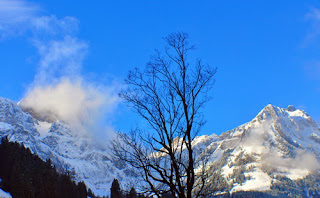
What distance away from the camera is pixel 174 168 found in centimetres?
972

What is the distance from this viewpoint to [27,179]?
184 feet

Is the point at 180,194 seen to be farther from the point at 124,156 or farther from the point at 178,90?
the point at 178,90

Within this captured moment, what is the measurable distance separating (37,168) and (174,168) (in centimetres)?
7207

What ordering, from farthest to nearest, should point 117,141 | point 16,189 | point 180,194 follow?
point 16,189
point 117,141
point 180,194

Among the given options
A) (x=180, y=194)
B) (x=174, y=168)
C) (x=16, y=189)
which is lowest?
(x=180, y=194)

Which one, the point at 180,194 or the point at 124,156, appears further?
the point at 124,156

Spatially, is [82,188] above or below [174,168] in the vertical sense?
above

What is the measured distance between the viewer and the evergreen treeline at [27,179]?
51281 millimetres

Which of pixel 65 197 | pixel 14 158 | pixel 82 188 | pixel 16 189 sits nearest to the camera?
pixel 16 189

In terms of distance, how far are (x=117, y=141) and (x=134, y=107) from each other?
1409 millimetres

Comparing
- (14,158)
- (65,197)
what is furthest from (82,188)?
(14,158)

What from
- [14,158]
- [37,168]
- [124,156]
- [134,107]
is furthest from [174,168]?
[37,168]

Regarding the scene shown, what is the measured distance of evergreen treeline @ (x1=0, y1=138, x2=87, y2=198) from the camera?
5128 centimetres

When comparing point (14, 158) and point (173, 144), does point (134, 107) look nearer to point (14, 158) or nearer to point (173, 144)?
point (173, 144)
